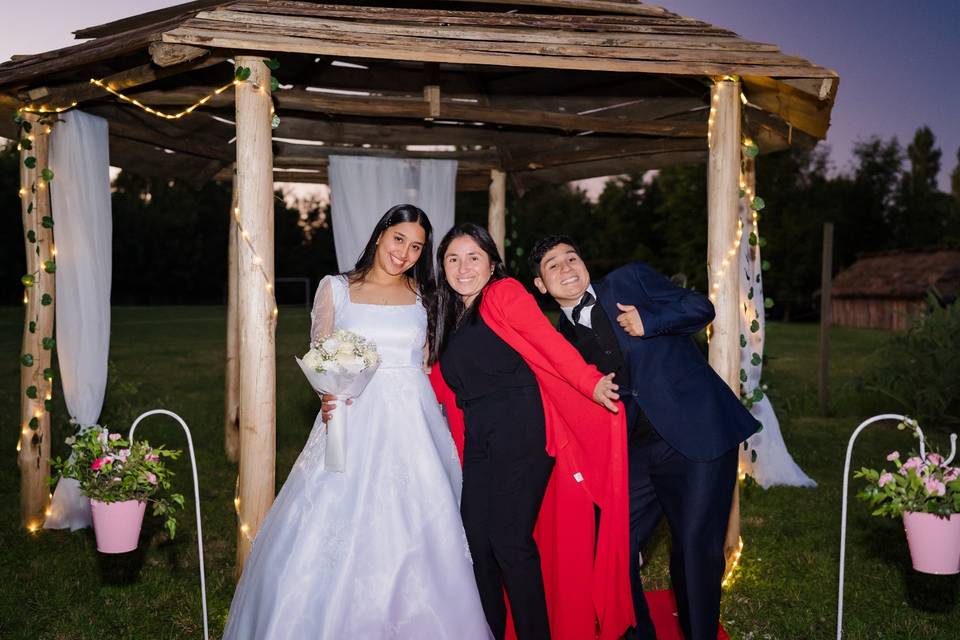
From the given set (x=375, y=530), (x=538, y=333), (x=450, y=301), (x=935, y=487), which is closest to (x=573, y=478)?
(x=538, y=333)

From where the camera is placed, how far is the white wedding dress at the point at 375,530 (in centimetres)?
386

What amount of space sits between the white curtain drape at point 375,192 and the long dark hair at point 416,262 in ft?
10.6

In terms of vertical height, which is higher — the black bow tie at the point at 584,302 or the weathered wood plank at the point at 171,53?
the weathered wood plank at the point at 171,53

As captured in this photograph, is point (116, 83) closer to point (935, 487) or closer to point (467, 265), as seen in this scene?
point (467, 265)

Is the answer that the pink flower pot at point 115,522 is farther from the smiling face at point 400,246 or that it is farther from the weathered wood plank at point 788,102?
the weathered wood plank at point 788,102

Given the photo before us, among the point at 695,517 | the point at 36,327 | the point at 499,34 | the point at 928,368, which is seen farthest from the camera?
the point at 928,368

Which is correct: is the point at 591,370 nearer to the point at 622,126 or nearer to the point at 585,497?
the point at 585,497

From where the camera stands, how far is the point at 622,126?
22.9ft

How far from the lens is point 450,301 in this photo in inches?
176

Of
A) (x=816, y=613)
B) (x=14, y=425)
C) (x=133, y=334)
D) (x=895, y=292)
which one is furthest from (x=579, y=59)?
(x=895, y=292)

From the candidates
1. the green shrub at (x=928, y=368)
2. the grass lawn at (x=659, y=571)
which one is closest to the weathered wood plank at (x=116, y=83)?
the grass lawn at (x=659, y=571)

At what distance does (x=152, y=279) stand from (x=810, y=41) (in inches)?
1365

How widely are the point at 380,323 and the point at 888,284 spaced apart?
108ft

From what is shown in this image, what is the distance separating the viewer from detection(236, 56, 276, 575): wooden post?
459 cm
